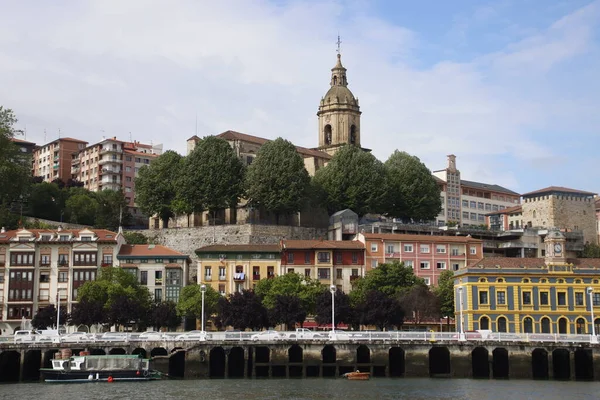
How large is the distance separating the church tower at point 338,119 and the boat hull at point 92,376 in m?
87.7

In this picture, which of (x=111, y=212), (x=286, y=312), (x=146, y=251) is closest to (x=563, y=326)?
(x=286, y=312)

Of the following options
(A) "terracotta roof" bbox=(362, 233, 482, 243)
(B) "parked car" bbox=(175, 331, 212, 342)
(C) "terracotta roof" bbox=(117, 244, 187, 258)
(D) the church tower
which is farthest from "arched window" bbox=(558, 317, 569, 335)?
(D) the church tower

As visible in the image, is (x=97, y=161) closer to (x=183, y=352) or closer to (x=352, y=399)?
(x=183, y=352)

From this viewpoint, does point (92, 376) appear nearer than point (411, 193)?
Yes

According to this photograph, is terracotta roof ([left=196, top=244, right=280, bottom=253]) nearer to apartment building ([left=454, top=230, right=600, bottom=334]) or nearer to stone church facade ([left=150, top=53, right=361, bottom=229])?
stone church facade ([left=150, top=53, right=361, bottom=229])

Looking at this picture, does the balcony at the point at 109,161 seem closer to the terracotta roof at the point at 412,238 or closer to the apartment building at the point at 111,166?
the apartment building at the point at 111,166

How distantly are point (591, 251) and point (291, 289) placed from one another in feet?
165

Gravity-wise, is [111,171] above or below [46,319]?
above

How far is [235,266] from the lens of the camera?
4183 inches

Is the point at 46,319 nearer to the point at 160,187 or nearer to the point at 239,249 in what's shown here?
the point at 239,249

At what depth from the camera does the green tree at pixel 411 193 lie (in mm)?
128750

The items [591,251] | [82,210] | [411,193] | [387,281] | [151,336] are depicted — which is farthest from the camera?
[82,210]

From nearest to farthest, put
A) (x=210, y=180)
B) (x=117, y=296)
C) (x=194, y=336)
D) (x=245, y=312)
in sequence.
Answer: (x=194, y=336) < (x=245, y=312) < (x=117, y=296) < (x=210, y=180)

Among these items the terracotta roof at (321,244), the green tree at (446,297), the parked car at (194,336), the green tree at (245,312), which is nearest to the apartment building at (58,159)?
the terracotta roof at (321,244)
